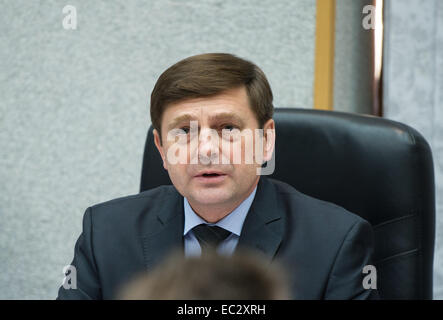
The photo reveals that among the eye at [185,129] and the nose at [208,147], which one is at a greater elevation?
the eye at [185,129]

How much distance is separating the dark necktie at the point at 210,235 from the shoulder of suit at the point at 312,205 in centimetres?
13

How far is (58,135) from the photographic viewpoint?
1564mm

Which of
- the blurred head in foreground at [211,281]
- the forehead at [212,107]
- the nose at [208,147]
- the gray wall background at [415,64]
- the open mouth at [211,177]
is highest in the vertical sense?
the gray wall background at [415,64]

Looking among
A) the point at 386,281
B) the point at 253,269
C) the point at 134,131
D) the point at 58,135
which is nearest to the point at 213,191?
the point at 386,281

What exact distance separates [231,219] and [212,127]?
0.53 ft

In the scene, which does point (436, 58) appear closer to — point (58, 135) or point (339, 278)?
point (339, 278)

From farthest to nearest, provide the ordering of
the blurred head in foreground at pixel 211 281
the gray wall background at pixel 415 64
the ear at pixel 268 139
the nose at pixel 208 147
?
the gray wall background at pixel 415 64 < the ear at pixel 268 139 < the nose at pixel 208 147 < the blurred head in foreground at pixel 211 281

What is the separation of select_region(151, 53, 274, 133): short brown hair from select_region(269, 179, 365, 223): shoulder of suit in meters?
0.13

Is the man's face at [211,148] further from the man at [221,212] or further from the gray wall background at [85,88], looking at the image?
the gray wall background at [85,88]

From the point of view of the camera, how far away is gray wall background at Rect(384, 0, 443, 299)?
1.42 meters

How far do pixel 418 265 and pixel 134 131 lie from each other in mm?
875

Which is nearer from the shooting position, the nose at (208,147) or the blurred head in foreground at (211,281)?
the blurred head in foreground at (211,281)

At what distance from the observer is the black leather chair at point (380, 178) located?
0.90m

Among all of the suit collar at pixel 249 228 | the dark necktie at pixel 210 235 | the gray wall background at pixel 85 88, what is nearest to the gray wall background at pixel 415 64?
the gray wall background at pixel 85 88
